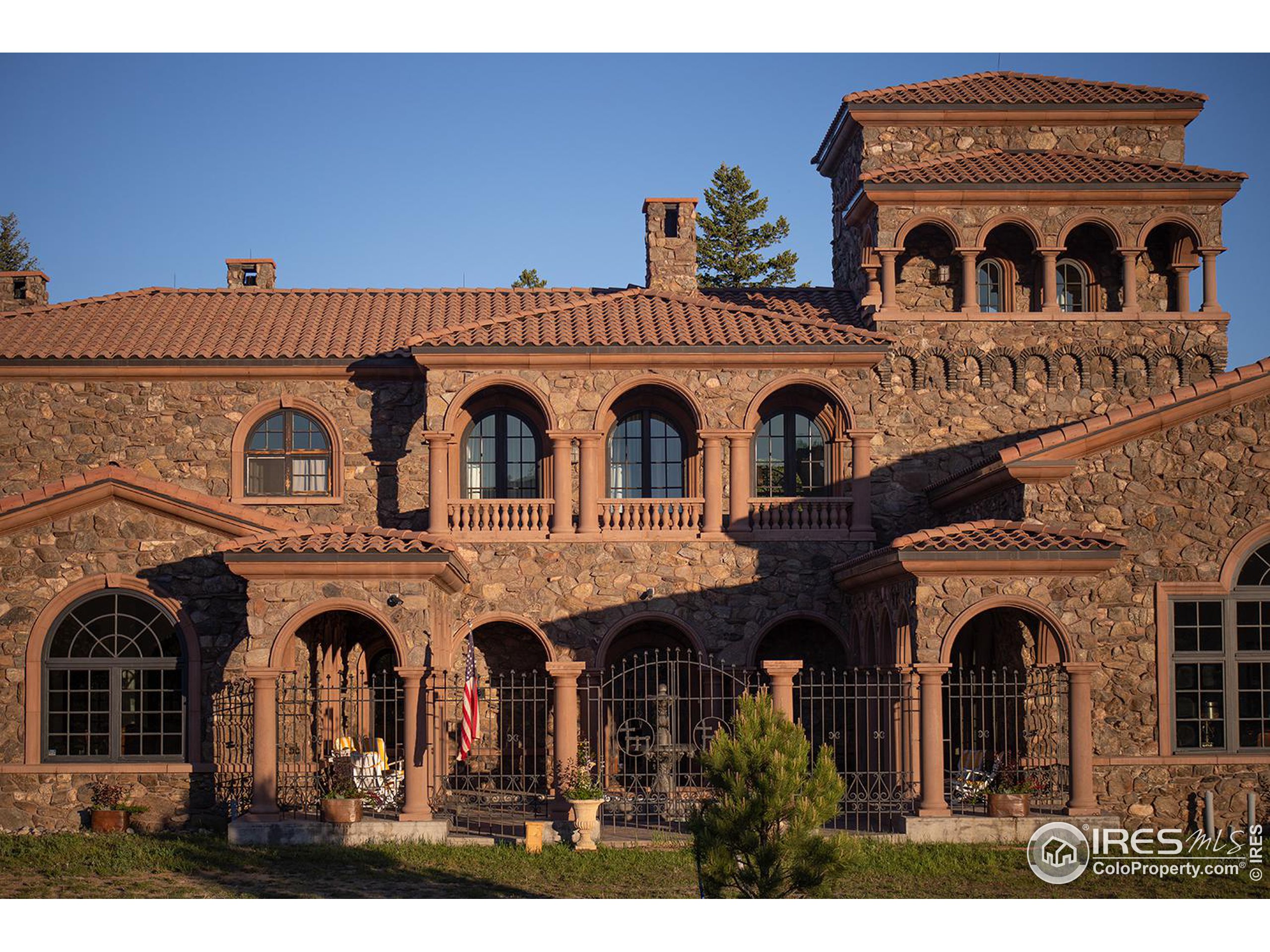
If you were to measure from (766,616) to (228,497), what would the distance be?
31.6 feet

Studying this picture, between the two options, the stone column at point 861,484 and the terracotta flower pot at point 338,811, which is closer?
the terracotta flower pot at point 338,811

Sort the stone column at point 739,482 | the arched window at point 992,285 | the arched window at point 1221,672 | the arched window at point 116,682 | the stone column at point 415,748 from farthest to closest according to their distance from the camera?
the arched window at point 992,285, the stone column at point 739,482, the arched window at point 116,682, the arched window at point 1221,672, the stone column at point 415,748

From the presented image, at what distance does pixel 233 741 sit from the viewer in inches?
965

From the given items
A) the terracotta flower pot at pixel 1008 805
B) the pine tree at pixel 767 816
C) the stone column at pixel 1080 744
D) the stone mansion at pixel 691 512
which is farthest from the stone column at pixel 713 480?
the pine tree at pixel 767 816

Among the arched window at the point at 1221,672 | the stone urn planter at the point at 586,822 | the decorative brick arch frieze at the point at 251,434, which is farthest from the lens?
the decorative brick arch frieze at the point at 251,434

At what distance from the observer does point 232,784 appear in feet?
79.7

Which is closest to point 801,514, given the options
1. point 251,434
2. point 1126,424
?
point 1126,424

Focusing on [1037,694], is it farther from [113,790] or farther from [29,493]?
[29,493]

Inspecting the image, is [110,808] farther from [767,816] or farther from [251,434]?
[767,816]

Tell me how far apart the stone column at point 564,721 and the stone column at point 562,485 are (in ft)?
13.5

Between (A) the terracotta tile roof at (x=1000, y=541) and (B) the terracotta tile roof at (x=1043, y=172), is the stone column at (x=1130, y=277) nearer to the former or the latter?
(B) the terracotta tile roof at (x=1043, y=172)

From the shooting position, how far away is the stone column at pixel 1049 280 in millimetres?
29594

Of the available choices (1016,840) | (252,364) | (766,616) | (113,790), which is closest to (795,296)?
(766,616)

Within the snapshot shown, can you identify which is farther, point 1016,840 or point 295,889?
point 1016,840
